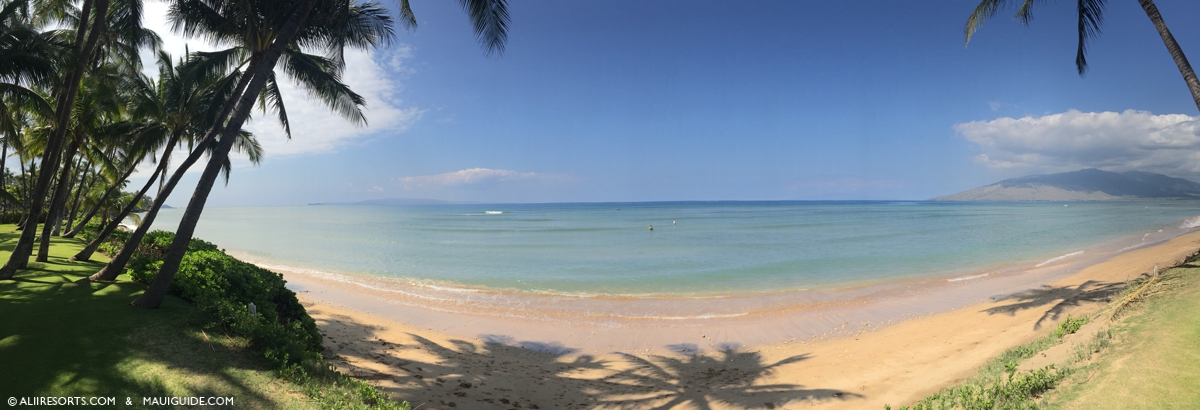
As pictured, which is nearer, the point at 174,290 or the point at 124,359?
the point at 124,359

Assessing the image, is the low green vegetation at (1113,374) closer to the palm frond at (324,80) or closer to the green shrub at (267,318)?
the green shrub at (267,318)

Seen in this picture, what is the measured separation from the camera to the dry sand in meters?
5.71

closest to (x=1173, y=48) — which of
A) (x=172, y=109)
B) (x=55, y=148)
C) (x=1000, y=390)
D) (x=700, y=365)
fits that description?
(x=1000, y=390)

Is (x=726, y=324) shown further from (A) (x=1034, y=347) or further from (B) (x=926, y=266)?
(B) (x=926, y=266)

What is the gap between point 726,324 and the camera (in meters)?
10.4

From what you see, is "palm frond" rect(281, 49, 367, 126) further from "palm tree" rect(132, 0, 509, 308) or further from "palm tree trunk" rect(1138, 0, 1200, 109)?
"palm tree trunk" rect(1138, 0, 1200, 109)

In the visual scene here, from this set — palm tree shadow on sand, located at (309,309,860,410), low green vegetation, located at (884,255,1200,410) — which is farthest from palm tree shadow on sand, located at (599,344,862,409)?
low green vegetation, located at (884,255,1200,410)

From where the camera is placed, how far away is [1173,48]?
8.98 m

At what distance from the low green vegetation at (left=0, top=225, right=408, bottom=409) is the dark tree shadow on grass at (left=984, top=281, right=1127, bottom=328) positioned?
36.3 feet

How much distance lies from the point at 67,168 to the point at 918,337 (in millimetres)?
18239

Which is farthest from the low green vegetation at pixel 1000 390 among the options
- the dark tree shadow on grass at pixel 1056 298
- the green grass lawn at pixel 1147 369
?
the dark tree shadow on grass at pixel 1056 298

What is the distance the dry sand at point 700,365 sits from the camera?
5.71m

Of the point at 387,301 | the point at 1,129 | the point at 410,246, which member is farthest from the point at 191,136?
the point at 410,246

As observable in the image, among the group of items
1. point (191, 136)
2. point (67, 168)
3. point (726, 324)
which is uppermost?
point (191, 136)
